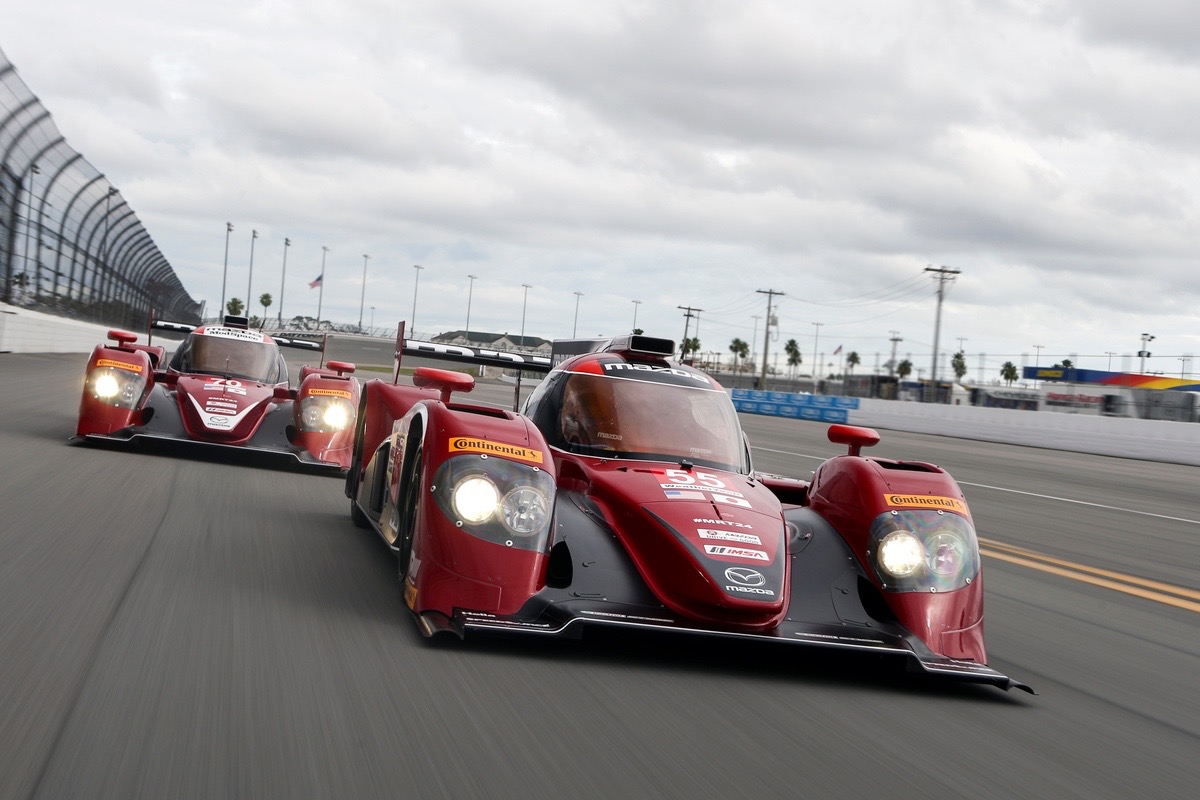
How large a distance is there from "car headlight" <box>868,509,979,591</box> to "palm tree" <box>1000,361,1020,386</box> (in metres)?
40.1

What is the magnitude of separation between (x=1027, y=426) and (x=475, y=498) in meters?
26.2

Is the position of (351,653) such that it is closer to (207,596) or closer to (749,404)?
(207,596)

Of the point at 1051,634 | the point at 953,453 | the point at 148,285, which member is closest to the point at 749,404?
the point at 953,453

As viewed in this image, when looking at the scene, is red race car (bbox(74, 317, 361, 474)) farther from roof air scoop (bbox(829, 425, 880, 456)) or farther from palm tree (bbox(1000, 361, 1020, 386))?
palm tree (bbox(1000, 361, 1020, 386))

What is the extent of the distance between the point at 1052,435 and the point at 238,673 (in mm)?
26135

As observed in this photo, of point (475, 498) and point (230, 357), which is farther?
point (230, 357)

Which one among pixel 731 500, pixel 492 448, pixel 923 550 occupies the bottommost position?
pixel 923 550

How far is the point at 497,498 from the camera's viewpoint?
4.64 m

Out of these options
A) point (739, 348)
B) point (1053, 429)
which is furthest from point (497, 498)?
point (739, 348)

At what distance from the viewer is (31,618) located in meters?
4.33

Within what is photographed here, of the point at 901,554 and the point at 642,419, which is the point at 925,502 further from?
the point at 642,419

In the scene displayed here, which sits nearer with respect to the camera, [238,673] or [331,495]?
[238,673]

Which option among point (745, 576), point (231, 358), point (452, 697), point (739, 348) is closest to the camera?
point (452, 697)

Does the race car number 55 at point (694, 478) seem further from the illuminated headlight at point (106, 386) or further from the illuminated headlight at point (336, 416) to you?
the illuminated headlight at point (106, 386)
